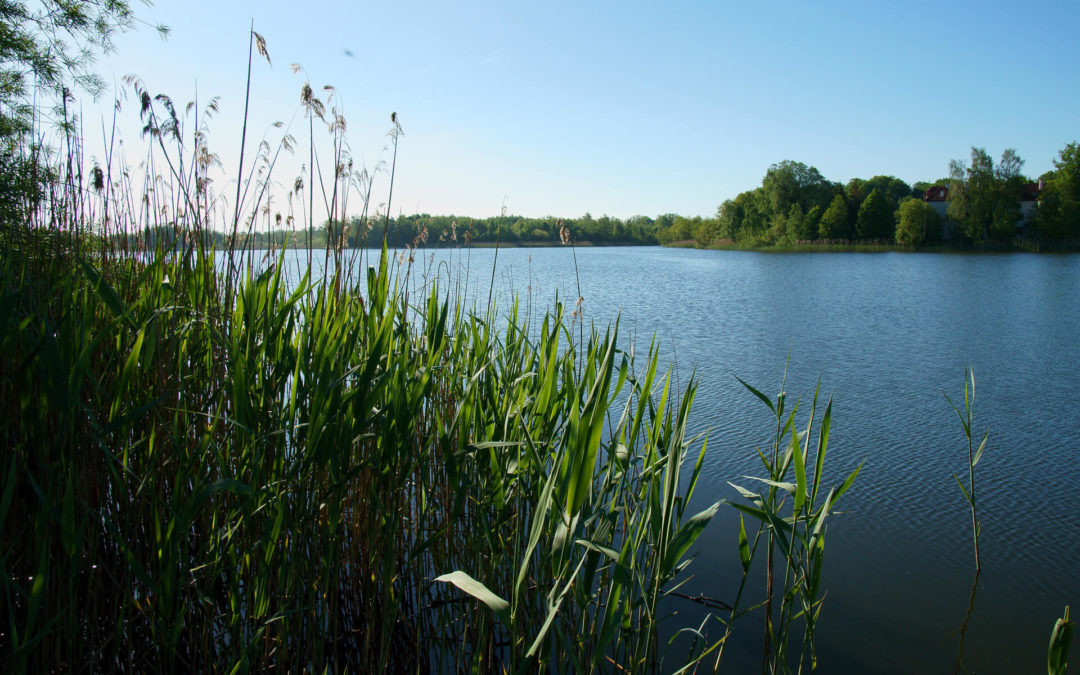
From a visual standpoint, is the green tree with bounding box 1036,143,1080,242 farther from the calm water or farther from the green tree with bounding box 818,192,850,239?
the calm water

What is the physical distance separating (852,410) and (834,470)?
1586 mm

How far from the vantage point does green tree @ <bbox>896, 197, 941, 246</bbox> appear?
44719 millimetres

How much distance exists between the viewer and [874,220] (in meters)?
50.5

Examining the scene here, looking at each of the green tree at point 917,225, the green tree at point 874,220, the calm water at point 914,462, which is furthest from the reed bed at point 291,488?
the green tree at point 874,220

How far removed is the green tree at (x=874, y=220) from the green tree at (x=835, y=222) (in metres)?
1.12

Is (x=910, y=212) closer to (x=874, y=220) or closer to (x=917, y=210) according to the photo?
(x=917, y=210)

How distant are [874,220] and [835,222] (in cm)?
279

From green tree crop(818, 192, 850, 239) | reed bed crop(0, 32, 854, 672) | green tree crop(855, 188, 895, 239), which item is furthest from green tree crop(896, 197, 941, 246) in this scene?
reed bed crop(0, 32, 854, 672)

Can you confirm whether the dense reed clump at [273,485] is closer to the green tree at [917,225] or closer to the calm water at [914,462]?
the calm water at [914,462]

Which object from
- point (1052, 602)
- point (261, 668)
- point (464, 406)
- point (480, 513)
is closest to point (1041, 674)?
point (1052, 602)

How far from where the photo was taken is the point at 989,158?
1838 inches

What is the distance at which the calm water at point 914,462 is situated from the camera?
2613mm

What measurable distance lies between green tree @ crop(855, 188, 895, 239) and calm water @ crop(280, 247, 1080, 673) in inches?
1700

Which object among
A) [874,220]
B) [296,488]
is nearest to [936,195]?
[874,220]
